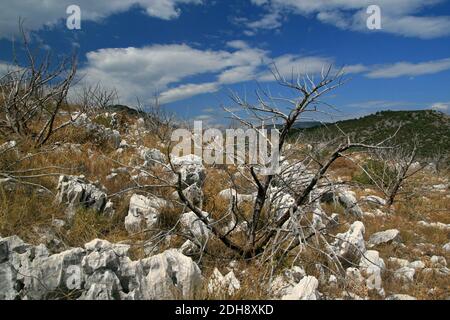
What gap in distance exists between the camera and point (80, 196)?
4.24 meters

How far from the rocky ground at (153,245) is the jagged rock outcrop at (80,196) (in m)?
0.01

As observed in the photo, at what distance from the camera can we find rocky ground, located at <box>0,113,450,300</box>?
9.57 feet

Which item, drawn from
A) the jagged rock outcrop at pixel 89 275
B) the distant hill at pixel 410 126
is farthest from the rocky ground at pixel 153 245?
the distant hill at pixel 410 126

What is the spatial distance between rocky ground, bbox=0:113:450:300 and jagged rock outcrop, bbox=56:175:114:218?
0.01 metres

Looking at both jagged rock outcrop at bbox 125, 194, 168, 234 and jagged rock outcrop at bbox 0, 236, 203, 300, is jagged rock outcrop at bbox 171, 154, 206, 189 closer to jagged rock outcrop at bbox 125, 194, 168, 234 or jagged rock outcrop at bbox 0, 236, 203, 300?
jagged rock outcrop at bbox 125, 194, 168, 234

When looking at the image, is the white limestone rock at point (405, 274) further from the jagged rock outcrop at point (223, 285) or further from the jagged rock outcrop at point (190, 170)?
the jagged rock outcrop at point (190, 170)

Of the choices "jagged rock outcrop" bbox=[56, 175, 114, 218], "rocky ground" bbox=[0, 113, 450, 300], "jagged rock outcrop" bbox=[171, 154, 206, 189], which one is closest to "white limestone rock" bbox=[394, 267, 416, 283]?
"rocky ground" bbox=[0, 113, 450, 300]

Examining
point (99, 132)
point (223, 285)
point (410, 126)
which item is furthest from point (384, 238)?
point (410, 126)

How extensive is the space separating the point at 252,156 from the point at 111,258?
6.49 feet

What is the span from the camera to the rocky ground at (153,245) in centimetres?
292

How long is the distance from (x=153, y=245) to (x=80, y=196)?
1044 mm

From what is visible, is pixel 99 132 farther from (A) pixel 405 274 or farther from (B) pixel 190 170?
(A) pixel 405 274

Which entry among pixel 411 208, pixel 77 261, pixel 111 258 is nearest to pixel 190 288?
pixel 111 258
